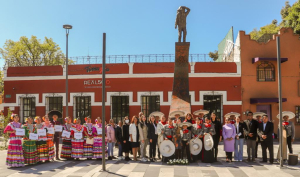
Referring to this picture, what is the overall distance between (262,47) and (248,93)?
350 cm

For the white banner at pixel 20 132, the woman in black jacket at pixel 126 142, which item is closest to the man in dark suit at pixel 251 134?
the woman in black jacket at pixel 126 142

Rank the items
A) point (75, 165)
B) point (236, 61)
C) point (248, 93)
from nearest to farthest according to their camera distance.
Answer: point (75, 165) → point (248, 93) → point (236, 61)

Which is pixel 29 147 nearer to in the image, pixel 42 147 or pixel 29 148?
pixel 29 148

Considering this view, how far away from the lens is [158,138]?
34.4ft

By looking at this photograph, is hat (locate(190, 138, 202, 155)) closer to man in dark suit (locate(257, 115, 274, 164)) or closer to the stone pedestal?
man in dark suit (locate(257, 115, 274, 164))

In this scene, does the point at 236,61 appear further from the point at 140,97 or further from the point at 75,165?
the point at 75,165

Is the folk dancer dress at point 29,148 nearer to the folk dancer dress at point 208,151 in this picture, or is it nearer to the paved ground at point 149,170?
the paved ground at point 149,170

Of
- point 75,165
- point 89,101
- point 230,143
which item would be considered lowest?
point 75,165

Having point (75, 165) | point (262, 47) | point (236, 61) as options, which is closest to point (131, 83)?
point (236, 61)

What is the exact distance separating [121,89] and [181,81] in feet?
22.7

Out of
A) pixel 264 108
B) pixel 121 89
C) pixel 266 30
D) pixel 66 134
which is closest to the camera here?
pixel 66 134

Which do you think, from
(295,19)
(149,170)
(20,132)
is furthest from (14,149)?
(295,19)

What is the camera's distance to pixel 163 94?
2012cm

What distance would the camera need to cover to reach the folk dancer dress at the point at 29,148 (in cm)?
→ 992
